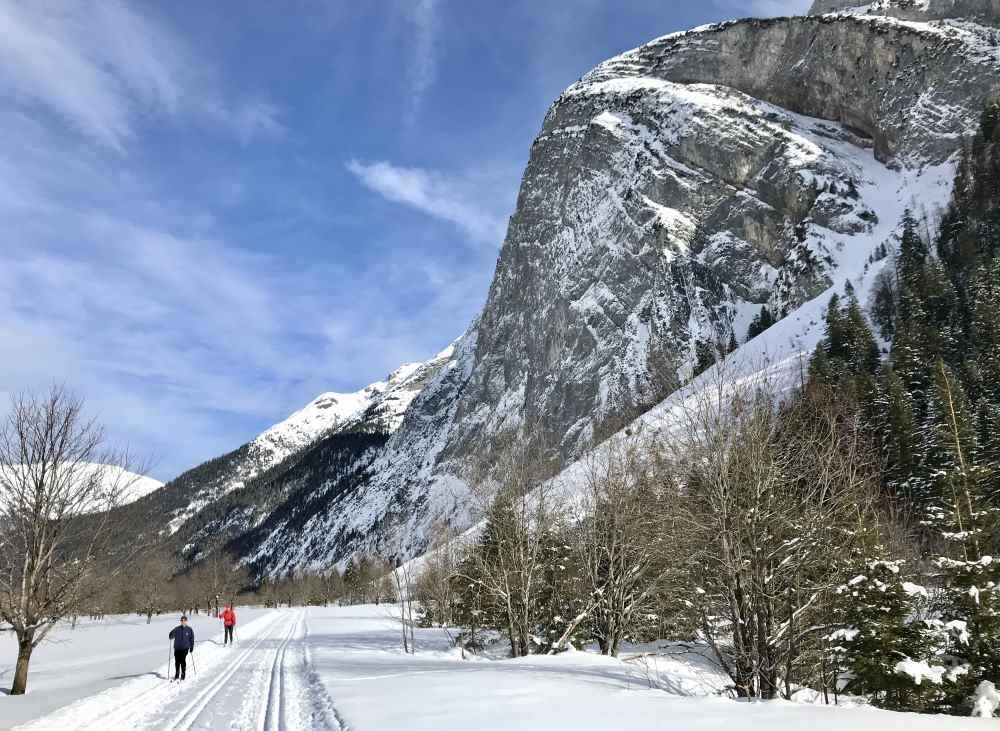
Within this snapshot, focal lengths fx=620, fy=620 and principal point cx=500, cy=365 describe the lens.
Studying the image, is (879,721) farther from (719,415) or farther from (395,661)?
(395,661)

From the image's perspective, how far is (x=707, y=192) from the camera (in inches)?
5832

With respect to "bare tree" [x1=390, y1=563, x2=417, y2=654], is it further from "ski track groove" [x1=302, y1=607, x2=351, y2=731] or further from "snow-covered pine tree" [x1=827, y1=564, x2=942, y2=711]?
"snow-covered pine tree" [x1=827, y1=564, x2=942, y2=711]

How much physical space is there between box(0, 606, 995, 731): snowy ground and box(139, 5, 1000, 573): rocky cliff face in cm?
9716

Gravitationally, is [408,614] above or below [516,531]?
below

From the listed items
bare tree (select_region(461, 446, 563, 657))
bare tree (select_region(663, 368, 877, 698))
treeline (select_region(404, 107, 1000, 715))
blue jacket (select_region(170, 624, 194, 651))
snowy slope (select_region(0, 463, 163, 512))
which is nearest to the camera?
bare tree (select_region(663, 368, 877, 698))

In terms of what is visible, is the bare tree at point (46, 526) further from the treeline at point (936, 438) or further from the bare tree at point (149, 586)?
the bare tree at point (149, 586)

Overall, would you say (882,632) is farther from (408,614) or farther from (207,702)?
(408,614)

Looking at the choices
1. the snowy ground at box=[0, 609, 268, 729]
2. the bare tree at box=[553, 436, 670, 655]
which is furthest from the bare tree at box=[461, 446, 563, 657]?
the snowy ground at box=[0, 609, 268, 729]

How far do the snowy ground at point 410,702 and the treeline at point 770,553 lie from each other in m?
2.20

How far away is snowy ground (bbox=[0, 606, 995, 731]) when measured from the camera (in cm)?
802

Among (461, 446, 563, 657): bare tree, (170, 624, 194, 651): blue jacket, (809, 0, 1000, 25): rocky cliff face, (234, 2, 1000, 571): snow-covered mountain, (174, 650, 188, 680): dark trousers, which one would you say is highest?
(809, 0, 1000, 25): rocky cliff face

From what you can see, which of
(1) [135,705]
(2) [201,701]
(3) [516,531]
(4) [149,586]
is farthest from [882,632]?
(4) [149,586]

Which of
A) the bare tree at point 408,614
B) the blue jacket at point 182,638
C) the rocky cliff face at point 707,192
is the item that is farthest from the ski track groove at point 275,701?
the rocky cliff face at point 707,192

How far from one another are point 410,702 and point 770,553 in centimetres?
712
